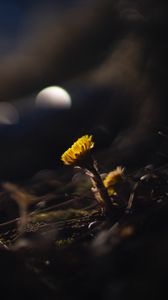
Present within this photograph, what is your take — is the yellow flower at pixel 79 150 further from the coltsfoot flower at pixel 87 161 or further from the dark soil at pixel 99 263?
the dark soil at pixel 99 263

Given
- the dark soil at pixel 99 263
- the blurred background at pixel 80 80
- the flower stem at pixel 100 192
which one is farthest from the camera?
the blurred background at pixel 80 80

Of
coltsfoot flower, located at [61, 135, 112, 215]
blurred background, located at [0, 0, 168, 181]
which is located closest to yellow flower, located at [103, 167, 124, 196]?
coltsfoot flower, located at [61, 135, 112, 215]

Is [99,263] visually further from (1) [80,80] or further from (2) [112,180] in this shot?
(1) [80,80]

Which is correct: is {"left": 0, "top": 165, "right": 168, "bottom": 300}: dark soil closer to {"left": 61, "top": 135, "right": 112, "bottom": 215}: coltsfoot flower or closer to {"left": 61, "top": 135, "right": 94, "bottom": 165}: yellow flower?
{"left": 61, "top": 135, "right": 112, "bottom": 215}: coltsfoot flower

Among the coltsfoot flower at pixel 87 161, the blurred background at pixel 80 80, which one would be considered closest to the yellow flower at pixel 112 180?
the coltsfoot flower at pixel 87 161

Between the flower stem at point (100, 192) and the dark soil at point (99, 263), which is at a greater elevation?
the flower stem at point (100, 192)

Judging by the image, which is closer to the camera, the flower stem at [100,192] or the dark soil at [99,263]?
the dark soil at [99,263]

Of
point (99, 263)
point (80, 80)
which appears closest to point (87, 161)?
point (99, 263)

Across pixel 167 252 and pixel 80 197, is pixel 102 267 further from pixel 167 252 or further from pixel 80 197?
pixel 80 197
